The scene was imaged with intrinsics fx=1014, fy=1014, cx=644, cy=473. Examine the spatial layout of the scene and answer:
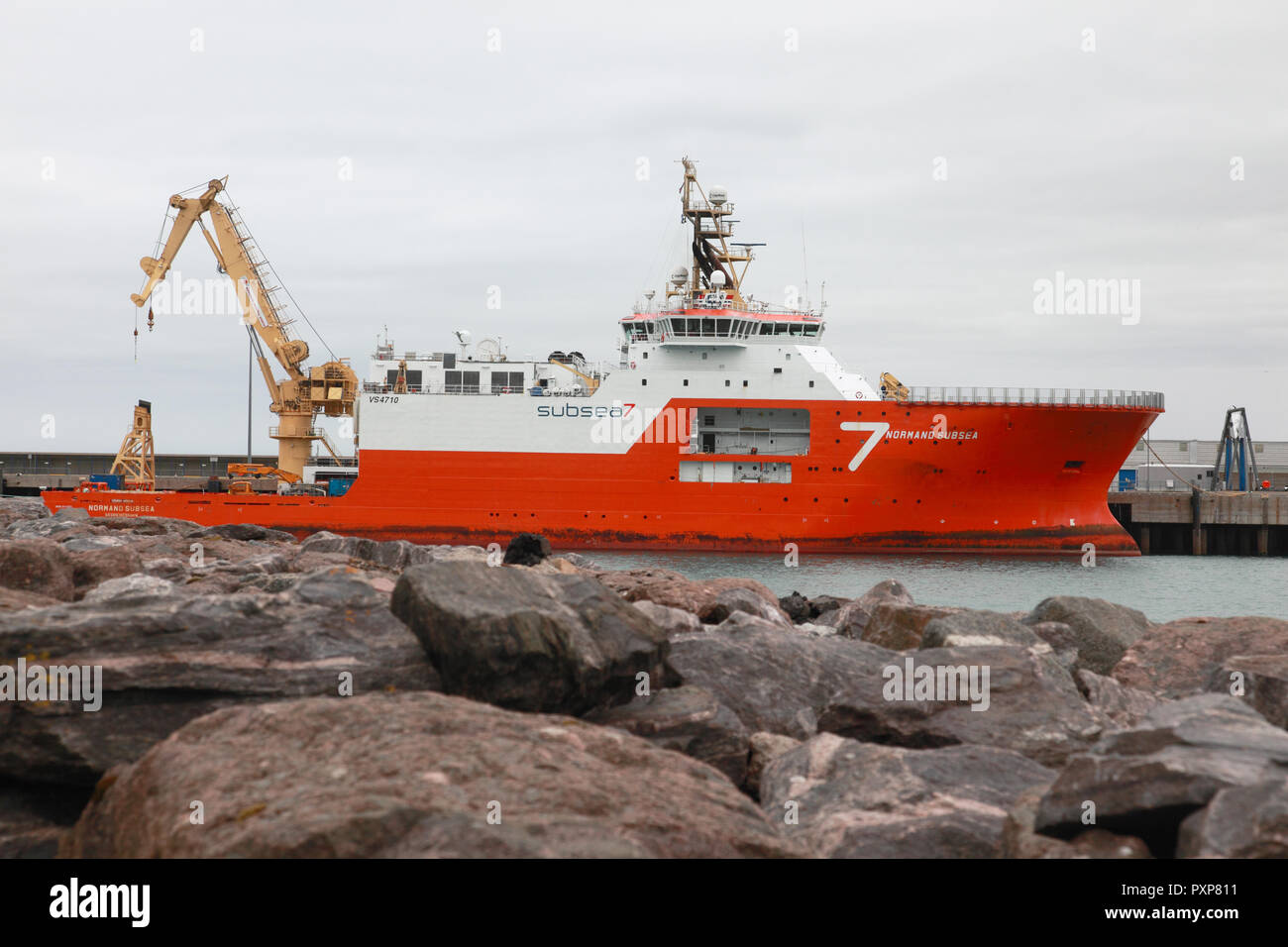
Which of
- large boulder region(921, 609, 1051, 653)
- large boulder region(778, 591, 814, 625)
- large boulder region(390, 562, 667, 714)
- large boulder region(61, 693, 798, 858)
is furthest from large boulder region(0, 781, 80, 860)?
large boulder region(778, 591, 814, 625)

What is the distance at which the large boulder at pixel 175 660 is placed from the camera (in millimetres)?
4773

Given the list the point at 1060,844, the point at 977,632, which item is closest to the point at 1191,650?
the point at 977,632

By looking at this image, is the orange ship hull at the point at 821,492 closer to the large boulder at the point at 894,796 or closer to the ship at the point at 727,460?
the ship at the point at 727,460

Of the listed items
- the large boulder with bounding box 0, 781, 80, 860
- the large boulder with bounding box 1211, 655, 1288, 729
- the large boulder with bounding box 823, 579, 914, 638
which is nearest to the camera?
the large boulder with bounding box 0, 781, 80, 860

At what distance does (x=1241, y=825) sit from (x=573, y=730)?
2628 mm

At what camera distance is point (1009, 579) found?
24.7 m

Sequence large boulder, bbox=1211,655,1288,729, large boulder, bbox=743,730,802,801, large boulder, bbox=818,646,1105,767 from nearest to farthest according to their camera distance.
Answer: large boulder, bbox=743,730,802,801, large boulder, bbox=818,646,1105,767, large boulder, bbox=1211,655,1288,729

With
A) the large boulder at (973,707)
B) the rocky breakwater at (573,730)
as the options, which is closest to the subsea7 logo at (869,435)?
the rocky breakwater at (573,730)

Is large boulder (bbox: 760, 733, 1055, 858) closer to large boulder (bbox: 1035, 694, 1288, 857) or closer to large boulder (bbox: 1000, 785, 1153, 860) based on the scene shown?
large boulder (bbox: 1000, 785, 1153, 860)

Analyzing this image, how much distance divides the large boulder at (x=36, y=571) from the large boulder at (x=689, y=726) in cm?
445

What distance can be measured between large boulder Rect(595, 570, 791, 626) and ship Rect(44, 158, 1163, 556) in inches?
680

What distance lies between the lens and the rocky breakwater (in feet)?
12.2

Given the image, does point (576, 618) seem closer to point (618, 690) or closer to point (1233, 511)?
point (618, 690)

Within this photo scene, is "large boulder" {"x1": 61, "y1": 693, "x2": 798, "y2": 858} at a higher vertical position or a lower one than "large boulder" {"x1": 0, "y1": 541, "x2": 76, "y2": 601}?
lower
